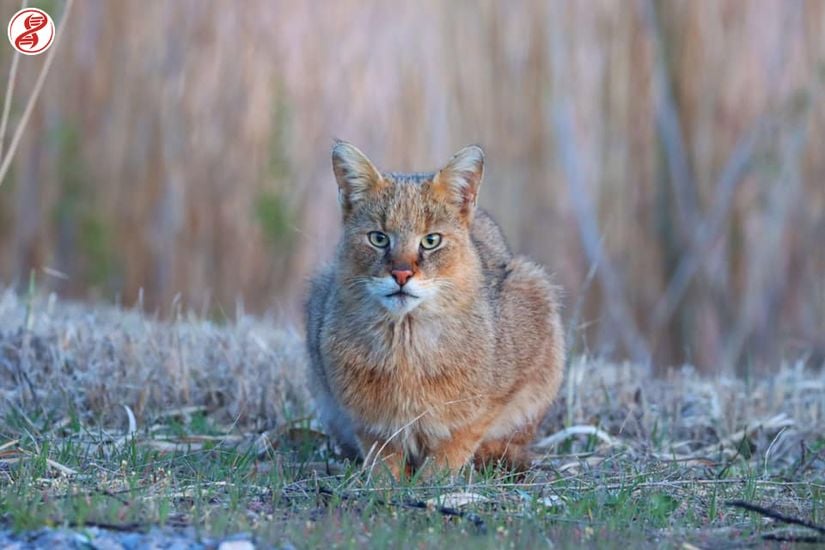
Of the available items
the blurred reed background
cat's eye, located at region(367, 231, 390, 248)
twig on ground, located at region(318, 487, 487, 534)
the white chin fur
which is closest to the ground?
twig on ground, located at region(318, 487, 487, 534)

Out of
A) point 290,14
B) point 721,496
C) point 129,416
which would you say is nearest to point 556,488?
point 721,496

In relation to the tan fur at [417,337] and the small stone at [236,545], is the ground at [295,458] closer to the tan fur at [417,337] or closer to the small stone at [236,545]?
the small stone at [236,545]

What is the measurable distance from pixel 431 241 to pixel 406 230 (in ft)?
0.36

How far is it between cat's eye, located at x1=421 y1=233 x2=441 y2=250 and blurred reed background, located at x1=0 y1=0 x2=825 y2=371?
481cm

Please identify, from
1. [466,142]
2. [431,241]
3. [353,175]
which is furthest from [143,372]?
[466,142]

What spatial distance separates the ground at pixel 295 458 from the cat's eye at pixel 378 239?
0.85 metres

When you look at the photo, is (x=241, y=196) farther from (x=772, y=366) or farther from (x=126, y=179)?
(x=772, y=366)

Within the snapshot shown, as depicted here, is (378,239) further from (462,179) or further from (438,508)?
(438,508)

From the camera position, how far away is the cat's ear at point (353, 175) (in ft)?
17.4

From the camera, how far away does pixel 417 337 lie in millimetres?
5031

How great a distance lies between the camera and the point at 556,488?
479 cm

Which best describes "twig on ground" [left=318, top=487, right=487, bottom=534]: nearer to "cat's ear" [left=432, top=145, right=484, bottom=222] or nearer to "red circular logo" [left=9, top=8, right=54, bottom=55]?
"cat's ear" [left=432, top=145, right=484, bottom=222]

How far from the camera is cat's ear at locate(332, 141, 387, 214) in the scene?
5.29 m

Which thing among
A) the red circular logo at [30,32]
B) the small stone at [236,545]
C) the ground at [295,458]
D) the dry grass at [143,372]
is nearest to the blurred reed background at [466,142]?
the ground at [295,458]
